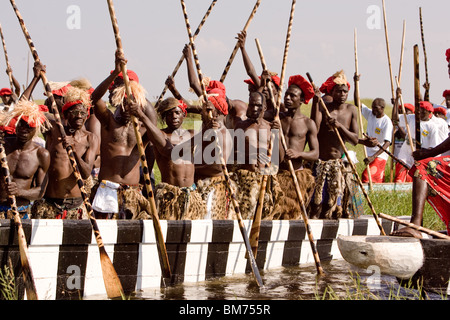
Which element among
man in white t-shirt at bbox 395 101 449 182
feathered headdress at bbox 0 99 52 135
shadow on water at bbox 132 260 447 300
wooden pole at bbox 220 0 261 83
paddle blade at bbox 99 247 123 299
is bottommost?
shadow on water at bbox 132 260 447 300

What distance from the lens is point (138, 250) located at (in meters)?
5.61

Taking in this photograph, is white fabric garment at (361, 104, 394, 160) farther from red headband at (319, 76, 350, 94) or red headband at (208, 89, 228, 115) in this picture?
red headband at (208, 89, 228, 115)

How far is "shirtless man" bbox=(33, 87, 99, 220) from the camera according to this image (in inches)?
250

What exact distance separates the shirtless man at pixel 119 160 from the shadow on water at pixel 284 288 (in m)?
1.02

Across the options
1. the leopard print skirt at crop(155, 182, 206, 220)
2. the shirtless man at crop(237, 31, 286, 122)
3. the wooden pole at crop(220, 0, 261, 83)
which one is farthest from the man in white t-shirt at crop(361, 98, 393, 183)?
the leopard print skirt at crop(155, 182, 206, 220)

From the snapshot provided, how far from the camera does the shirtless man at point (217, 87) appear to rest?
785 cm

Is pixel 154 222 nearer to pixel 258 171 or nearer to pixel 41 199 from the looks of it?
pixel 41 199

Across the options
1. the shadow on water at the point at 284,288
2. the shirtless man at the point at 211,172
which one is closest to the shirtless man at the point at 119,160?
the shirtless man at the point at 211,172

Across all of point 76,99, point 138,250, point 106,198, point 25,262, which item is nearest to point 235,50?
point 76,99

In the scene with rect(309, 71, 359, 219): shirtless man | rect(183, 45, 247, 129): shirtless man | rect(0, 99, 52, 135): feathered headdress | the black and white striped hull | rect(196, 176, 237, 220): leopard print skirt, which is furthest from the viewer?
rect(309, 71, 359, 219): shirtless man

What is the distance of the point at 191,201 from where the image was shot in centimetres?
651

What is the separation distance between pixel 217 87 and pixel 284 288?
273cm

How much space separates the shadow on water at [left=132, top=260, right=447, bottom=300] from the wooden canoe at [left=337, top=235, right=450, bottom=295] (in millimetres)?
138
